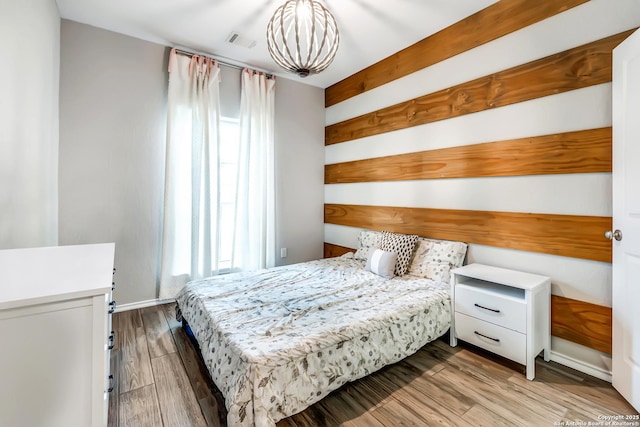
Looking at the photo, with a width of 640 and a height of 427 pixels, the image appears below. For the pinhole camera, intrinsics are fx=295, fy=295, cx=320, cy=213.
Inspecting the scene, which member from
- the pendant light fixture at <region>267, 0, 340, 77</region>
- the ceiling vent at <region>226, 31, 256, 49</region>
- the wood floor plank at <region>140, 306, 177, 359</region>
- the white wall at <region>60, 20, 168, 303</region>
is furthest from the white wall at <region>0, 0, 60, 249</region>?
the pendant light fixture at <region>267, 0, 340, 77</region>

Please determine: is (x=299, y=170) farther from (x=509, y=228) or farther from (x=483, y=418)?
(x=483, y=418)

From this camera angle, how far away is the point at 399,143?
311 centimetres

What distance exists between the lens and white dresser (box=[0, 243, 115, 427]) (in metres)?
0.82

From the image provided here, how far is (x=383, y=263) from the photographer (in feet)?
8.82

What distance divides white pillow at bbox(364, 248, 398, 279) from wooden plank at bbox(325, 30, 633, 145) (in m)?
1.33

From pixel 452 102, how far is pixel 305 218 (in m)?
2.24

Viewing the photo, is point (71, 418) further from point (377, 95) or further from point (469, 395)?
point (377, 95)

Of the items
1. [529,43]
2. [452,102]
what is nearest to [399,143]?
[452,102]

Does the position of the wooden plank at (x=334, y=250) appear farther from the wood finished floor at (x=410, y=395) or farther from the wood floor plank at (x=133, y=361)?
the wood floor plank at (x=133, y=361)

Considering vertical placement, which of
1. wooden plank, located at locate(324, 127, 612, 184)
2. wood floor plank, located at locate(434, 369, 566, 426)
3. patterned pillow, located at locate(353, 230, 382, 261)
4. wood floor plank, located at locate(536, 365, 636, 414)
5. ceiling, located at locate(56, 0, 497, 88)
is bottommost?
wood floor plank, located at locate(434, 369, 566, 426)

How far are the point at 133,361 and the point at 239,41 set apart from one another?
2.90m

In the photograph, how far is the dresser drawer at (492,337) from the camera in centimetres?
188

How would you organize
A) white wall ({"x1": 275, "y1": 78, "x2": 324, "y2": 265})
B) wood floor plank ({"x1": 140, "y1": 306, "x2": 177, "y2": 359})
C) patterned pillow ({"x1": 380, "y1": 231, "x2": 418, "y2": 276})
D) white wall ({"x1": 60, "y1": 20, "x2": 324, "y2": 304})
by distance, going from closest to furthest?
wood floor plank ({"x1": 140, "y1": 306, "x2": 177, "y2": 359})
white wall ({"x1": 60, "y1": 20, "x2": 324, "y2": 304})
patterned pillow ({"x1": 380, "y1": 231, "x2": 418, "y2": 276})
white wall ({"x1": 275, "y1": 78, "x2": 324, "y2": 265})

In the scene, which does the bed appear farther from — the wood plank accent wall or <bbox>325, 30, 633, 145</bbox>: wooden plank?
<bbox>325, 30, 633, 145</bbox>: wooden plank
